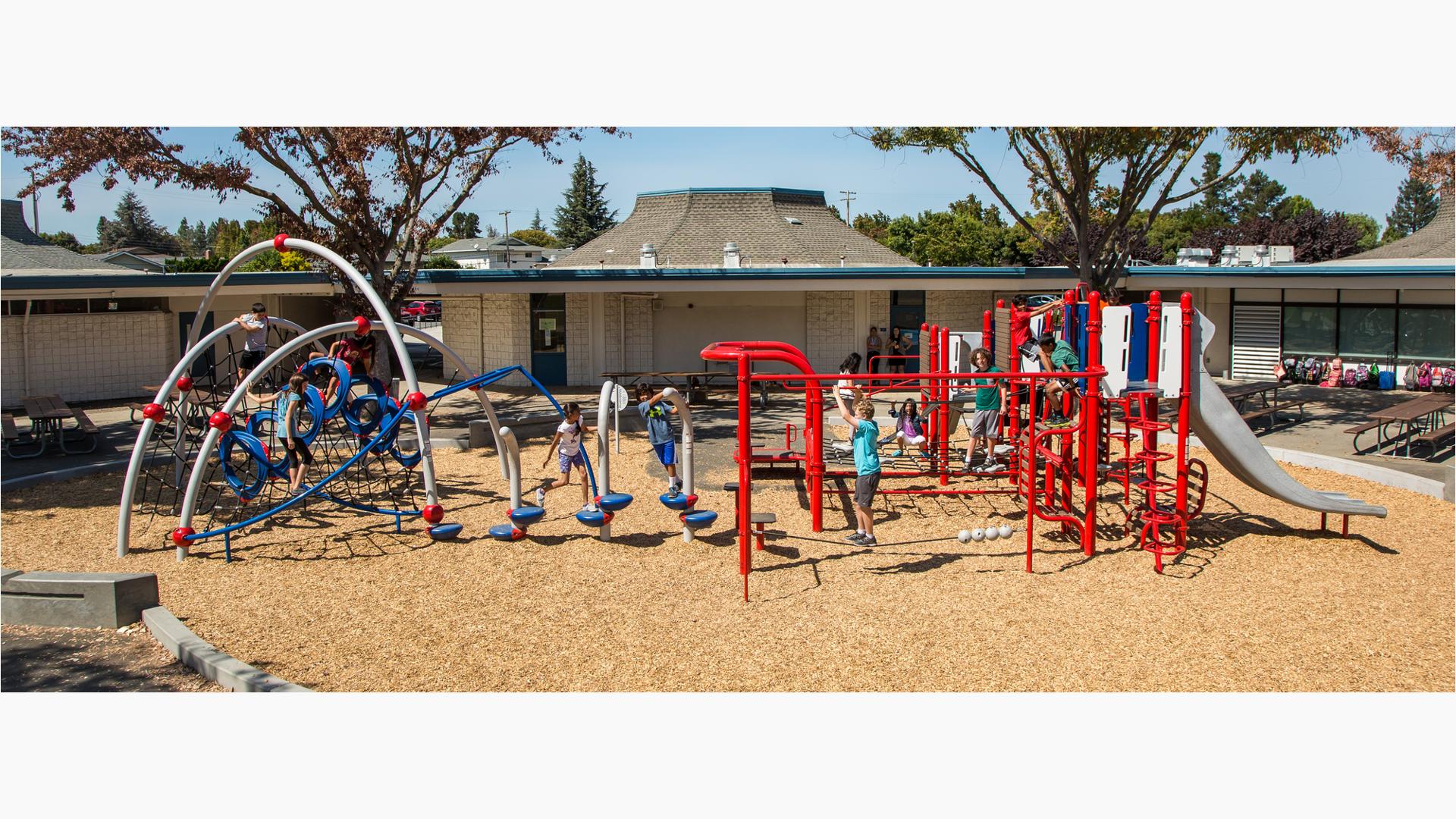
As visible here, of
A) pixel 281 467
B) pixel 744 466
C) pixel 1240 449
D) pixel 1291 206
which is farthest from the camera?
pixel 1291 206

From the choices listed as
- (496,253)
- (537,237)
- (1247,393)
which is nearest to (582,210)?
(537,237)

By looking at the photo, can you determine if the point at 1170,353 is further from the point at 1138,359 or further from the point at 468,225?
the point at 468,225

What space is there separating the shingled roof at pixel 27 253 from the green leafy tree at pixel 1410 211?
86.2m

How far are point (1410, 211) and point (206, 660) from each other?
12267cm

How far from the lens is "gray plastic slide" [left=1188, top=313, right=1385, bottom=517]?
413 inches

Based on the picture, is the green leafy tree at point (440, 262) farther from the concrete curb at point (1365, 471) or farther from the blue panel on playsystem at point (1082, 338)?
the blue panel on playsystem at point (1082, 338)

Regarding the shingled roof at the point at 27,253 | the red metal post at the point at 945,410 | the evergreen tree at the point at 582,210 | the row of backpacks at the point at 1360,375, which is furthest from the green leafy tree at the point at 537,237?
the red metal post at the point at 945,410

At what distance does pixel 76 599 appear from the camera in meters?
8.21

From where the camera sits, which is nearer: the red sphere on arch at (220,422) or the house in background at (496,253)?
the red sphere on arch at (220,422)

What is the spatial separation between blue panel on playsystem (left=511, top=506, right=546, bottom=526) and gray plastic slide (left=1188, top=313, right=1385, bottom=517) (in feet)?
21.1

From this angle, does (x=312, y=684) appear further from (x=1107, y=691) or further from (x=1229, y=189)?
(x=1229, y=189)

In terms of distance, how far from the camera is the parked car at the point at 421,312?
2522 inches

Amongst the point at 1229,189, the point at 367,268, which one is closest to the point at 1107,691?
the point at 367,268

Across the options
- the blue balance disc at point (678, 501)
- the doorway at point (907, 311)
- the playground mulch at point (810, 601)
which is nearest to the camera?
the playground mulch at point (810, 601)
